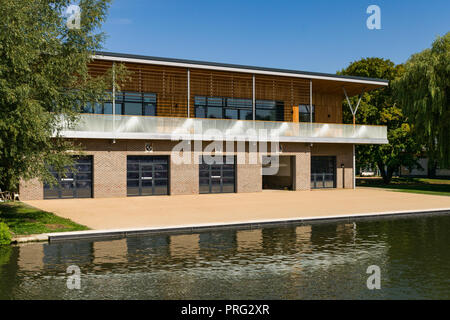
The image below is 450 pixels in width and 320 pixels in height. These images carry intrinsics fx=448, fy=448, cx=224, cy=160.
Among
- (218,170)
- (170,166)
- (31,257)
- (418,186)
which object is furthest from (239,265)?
(418,186)

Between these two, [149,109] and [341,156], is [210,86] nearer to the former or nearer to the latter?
[149,109]

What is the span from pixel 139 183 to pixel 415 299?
22210 millimetres

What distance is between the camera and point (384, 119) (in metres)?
42.9

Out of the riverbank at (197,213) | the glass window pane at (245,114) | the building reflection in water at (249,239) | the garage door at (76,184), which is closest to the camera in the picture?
the building reflection in water at (249,239)

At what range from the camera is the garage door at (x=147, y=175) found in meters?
27.8

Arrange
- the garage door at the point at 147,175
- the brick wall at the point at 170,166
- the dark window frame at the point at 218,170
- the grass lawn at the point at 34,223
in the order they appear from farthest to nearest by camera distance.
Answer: the dark window frame at the point at 218,170 → the garage door at the point at 147,175 → the brick wall at the point at 170,166 → the grass lawn at the point at 34,223

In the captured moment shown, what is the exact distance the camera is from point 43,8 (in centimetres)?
1427

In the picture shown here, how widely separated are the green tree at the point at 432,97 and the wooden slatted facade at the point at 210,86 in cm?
595

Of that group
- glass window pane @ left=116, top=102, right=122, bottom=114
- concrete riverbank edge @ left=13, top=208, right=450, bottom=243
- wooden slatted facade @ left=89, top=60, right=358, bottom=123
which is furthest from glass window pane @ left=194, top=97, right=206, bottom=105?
concrete riverbank edge @ left=13, top=208, right=450, bottom=243

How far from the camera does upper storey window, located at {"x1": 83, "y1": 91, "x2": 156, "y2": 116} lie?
28.9 meters

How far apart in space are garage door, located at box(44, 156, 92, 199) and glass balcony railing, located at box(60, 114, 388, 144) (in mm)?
2312

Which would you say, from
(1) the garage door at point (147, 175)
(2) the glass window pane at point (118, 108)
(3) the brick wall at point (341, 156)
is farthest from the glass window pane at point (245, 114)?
(2) the glass window pane at point (118, 108)

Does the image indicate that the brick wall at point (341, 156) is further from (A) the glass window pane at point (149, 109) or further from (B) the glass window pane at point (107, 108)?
(B) the glass window pane at point (107, 108)
